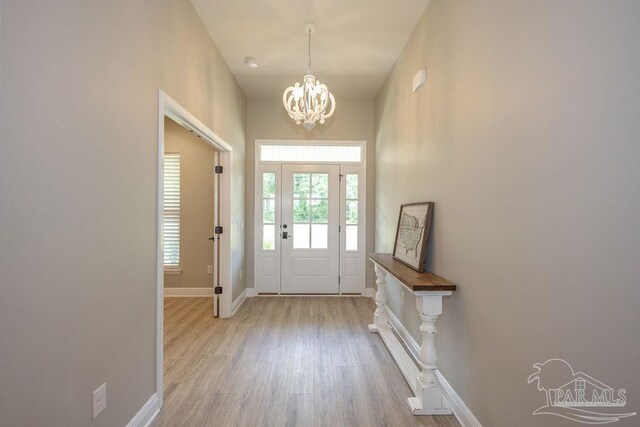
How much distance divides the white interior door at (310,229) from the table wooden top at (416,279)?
191cm

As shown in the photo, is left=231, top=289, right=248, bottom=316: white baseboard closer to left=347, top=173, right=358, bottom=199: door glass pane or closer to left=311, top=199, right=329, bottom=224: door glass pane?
left=311, top=199, right=329, bottom=224: door glass pane

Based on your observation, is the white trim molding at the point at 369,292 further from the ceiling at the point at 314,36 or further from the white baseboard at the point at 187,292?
the ceiling at the point at 314,36

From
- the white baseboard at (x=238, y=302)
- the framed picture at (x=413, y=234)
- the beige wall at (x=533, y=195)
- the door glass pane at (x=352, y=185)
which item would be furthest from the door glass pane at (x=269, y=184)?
the beige wall at (x=533, y=195)

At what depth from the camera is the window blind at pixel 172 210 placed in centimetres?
452

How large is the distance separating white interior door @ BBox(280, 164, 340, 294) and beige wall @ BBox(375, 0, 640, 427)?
235 centimetres

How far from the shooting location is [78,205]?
1231mm

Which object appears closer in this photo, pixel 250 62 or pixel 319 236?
pixel 250 62

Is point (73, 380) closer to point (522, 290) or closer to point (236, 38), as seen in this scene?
Result: point (522, 290)

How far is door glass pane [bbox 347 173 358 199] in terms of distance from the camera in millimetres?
4512

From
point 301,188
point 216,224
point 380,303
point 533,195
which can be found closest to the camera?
point 533,195

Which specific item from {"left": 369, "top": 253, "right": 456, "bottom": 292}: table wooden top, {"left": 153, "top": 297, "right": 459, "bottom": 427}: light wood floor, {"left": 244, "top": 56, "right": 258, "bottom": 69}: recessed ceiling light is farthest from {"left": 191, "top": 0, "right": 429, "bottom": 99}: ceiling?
{"left": 153, "top": 297, "right": 459, "bottom": 427}: light wood floor

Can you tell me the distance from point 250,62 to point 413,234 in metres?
2.65

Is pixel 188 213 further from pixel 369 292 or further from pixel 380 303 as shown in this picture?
pixel 380 303

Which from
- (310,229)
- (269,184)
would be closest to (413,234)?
(310,229)
